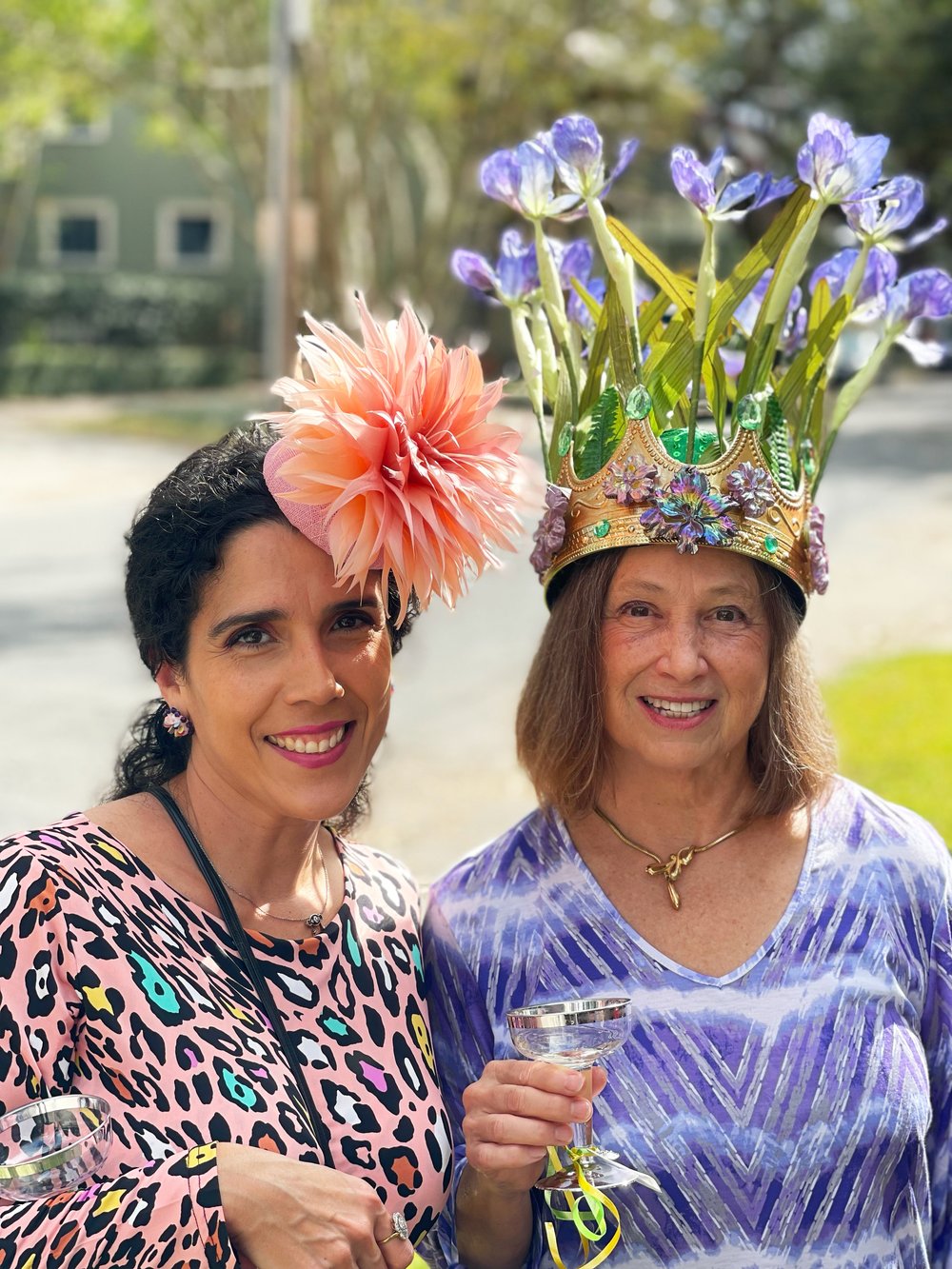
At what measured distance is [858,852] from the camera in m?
2.89

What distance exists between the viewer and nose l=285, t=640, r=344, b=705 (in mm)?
2523

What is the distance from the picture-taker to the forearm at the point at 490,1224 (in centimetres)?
264

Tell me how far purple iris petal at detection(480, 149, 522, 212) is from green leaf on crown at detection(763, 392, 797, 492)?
0.61 meters

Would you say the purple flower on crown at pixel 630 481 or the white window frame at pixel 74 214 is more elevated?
the white window frame at pixel 74 214

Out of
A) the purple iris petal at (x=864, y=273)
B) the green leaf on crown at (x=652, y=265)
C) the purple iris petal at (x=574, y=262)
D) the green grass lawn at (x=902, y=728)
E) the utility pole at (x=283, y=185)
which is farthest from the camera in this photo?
the utility pole at (x=283, y=185)

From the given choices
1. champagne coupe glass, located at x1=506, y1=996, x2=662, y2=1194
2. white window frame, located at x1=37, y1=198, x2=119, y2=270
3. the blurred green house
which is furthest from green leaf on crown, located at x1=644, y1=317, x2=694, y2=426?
→ white window frame, located at x1=37, y1=198, x2=119, y2=270

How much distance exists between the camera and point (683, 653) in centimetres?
273

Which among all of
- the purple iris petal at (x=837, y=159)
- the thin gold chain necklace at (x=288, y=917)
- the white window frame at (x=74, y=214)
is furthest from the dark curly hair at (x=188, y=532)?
the white window frame at (x=74, y=214)

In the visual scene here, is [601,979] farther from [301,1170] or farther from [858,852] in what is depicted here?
[301,1170]

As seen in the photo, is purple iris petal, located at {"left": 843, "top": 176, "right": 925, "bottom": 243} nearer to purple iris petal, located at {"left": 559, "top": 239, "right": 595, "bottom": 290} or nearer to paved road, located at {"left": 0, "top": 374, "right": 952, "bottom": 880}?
purple iris petal, located at {"left": 559, "top": 239, "right": 595, "bottom": 290}

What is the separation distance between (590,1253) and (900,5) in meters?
35.2


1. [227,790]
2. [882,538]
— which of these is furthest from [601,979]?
[882,538]

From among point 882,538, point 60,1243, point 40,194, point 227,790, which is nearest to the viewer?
point 60,1243

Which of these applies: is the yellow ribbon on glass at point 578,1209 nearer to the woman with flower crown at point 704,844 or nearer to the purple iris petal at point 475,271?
the woman with flower crown at point 704,844
